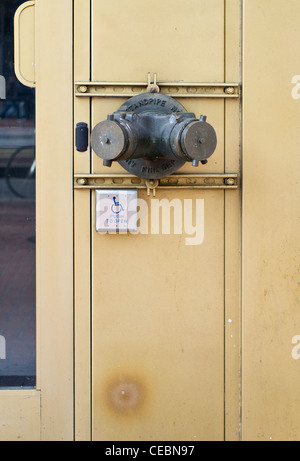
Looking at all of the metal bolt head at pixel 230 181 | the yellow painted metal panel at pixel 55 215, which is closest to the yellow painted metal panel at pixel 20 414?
the yellow painted metal panel at pixel 55 215

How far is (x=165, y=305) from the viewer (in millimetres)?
1809

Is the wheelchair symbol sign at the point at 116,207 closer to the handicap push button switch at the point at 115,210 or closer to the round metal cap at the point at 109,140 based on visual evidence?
the handicap push button switch at the point at 115,210

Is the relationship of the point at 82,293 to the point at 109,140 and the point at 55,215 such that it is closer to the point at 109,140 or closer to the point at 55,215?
the point at 55,215

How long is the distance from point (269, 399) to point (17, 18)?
1.75 m

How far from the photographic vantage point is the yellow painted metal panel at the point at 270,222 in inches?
69.7

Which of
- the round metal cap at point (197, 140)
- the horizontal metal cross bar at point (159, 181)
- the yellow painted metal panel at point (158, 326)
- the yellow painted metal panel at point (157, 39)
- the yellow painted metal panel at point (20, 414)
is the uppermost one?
the yellow painted metal panel at point (157, 39)

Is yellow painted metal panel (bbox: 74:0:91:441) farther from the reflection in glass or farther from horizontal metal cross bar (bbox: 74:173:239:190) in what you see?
the reflection in glass

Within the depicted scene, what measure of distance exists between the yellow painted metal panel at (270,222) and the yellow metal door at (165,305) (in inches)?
2.2

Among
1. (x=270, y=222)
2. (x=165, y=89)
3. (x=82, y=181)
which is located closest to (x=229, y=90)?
(x=165, y=89)

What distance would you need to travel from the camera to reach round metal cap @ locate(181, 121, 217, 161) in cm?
149

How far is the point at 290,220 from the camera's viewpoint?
1.81 metres

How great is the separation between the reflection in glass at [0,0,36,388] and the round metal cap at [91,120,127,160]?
0.41 meters

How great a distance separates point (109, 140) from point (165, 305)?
26.6 inches

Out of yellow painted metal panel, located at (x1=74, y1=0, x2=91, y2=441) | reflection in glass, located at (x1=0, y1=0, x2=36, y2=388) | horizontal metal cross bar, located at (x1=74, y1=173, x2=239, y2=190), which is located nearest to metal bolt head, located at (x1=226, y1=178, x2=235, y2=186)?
horizontal metal cross bar, located at (x1=74, y1=173, x2=239, y2=190)
